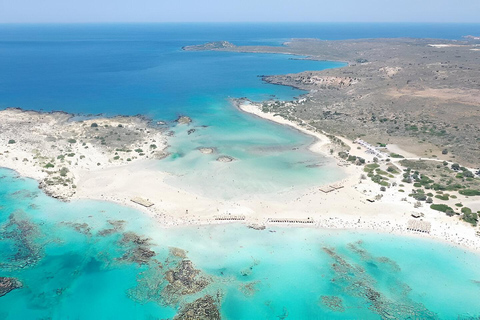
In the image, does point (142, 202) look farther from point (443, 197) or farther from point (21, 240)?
point (443, 197)

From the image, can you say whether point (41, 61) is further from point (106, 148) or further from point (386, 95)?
point (386, 95)

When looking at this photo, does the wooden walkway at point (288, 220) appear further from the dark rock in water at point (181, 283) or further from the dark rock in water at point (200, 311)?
the dark rock in water at point (200, 311)

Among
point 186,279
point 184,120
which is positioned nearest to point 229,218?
point 186,279

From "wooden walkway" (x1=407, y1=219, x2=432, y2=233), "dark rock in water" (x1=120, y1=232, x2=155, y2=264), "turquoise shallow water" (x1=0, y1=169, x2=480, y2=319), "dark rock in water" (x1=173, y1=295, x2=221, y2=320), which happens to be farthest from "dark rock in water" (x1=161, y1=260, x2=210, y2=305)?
"wooden walkway" (x1=407, y1=219, x2=432, y2=233)

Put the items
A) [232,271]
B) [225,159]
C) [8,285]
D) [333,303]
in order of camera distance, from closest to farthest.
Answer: [333,303]
[8,285]
[232,271]
[225,159]

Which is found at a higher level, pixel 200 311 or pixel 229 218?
pixel 229 218

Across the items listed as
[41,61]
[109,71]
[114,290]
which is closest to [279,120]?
[114,290]

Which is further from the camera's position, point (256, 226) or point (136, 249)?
point (256, 226)

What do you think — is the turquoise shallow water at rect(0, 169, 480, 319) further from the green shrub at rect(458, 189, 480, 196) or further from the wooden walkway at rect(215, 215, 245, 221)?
the green shrub at rect(458, 189, 480, 196)
